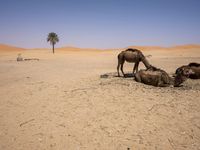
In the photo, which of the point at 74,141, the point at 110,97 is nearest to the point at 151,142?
the point at 74,141

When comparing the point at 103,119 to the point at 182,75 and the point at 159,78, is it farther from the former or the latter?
the point at 182,75

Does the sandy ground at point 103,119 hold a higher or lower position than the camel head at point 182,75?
lower

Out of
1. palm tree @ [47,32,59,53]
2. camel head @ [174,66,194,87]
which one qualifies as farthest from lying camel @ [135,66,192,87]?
palm tree @ [47,32,59,53]

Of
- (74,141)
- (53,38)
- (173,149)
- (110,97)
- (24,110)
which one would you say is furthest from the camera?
(53,38)

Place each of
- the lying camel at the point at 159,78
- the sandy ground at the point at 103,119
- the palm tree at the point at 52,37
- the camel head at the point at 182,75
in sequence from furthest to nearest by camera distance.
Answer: the palm tree at the point at 52,37 → the camel head at the point at 182,75 → the lying camel at the point at 159,78 → the sandy ground at the point at 103,119

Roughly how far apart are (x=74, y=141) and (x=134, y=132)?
150cm

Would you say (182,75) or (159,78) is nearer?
(159,78)

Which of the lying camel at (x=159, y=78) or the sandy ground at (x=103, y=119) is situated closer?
the sandy ground at (x=103, y=119)

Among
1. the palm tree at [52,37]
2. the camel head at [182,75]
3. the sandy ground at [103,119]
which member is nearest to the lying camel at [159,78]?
the camel head at [182,75]

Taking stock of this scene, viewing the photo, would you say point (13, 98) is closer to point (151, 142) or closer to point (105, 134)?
point (105, 134)

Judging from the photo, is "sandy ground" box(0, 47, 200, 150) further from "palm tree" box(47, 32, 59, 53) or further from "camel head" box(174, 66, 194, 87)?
"palm tree" box(47, 32, 59, 53)

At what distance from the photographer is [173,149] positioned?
16.1ft

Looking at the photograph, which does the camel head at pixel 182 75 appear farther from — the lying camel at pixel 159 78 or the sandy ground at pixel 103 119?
the sandy ground at pixel 103 119

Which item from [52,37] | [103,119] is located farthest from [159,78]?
[52,37]
